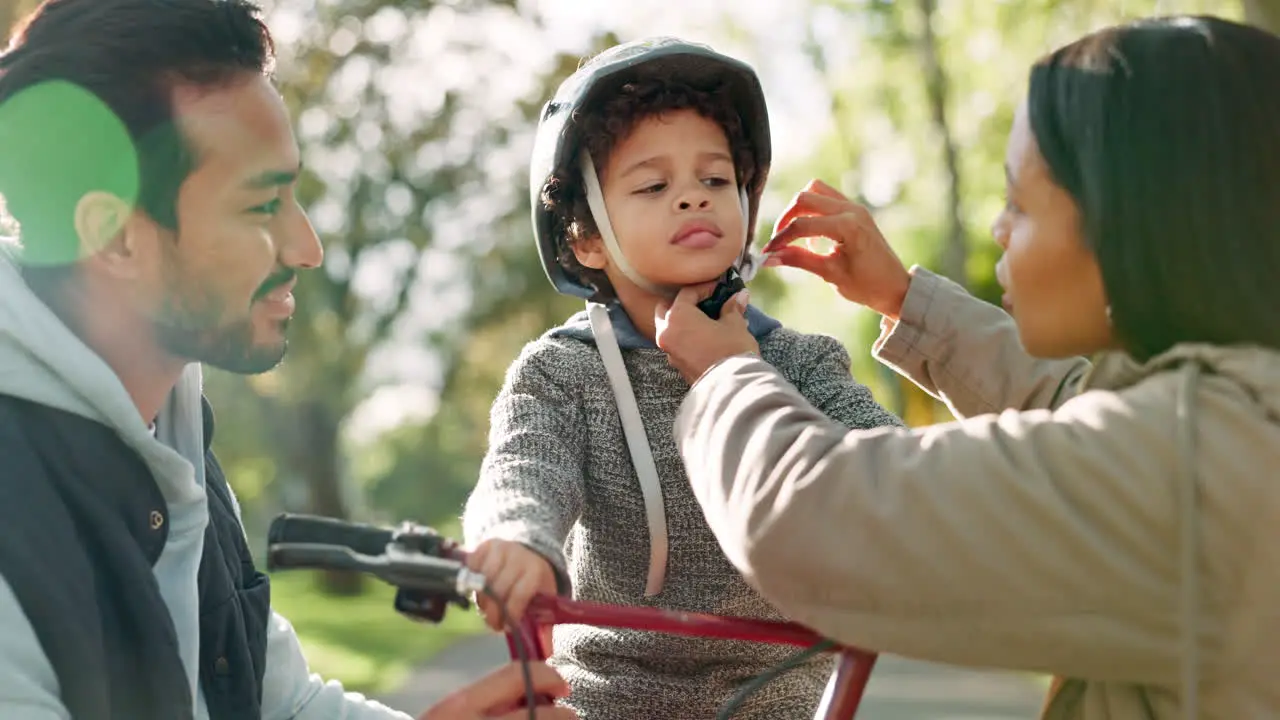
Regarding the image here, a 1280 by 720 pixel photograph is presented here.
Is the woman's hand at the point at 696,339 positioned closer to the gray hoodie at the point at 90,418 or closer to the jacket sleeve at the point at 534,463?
the jacket sleeve at the point at 534,463

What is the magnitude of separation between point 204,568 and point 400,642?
47.3 feet

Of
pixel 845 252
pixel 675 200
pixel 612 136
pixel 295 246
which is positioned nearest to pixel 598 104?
pixel 612 136

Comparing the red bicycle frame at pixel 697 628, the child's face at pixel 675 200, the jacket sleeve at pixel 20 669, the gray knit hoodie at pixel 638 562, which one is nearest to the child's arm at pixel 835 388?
the gray knit hoodie at pixel 638 562

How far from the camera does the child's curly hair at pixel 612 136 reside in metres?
3.15

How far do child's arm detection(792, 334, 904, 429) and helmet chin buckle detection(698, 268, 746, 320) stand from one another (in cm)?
20

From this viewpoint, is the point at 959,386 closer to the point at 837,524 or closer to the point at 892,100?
the point at 837,524

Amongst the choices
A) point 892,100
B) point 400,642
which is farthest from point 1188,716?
point 892,100

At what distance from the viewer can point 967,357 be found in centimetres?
311

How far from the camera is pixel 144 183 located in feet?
9.21

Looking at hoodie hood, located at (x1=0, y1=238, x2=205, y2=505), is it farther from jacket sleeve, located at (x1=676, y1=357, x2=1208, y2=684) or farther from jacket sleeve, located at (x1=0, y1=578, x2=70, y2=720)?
jacket sleeve, located at (x1=676, y1=357, x2=1208, y2=684)

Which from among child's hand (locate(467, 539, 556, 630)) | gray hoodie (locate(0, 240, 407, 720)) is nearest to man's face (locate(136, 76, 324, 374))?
gray hoodie (locate(0, 240, 407, 720))

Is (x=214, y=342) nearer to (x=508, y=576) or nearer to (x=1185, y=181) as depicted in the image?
(x=508, y=576)

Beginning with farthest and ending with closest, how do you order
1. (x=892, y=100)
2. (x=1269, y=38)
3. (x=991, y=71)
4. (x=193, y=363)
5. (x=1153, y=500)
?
(x=892, y=100)
(x=991, y=71)
(x=193, y=363)
(x=1269, y=38)
(x=1153, y=500)

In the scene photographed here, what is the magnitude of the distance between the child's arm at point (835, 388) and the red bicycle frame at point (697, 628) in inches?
27.1
